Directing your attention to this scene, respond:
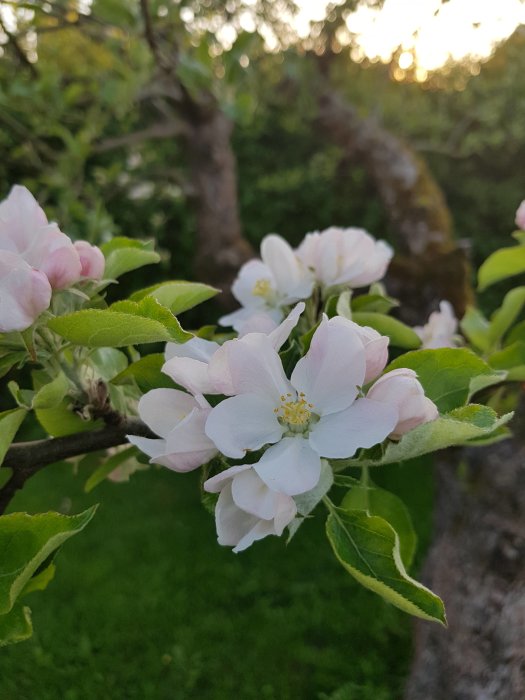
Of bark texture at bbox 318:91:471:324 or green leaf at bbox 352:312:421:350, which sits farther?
bark texture at bbox 318:91:471:324

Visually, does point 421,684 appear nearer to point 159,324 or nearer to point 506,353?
point 506,353

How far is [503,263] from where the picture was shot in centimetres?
122

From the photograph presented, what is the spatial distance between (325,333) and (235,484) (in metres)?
0.17

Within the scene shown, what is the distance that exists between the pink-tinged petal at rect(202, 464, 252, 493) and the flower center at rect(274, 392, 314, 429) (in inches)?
3.0

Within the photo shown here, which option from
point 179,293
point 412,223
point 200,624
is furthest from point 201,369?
point 200,624

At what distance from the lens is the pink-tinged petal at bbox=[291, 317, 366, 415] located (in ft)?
2.03

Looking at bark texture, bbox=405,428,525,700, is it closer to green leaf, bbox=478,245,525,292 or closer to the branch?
green leaf, bbox=478,245,525,292

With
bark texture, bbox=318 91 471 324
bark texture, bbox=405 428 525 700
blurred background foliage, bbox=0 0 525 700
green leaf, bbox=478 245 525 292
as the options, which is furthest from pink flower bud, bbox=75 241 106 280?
bark texture, bbox=318 91 471 324

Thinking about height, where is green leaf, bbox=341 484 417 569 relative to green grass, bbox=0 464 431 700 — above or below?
above

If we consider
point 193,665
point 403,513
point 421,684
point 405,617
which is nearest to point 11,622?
point 403,513

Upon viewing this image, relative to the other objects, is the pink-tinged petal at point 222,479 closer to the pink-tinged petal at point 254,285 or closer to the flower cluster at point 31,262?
the flower cluster at point 31,262

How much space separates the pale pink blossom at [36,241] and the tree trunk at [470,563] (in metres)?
1.23

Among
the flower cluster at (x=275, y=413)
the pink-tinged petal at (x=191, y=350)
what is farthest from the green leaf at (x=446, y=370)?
the pink-tinged petal at (x=191, y=350)

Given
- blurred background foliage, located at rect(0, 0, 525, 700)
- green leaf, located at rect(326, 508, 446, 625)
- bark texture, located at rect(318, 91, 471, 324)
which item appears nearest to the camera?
green leaf, located at rect(326, 508, 446, 625)
